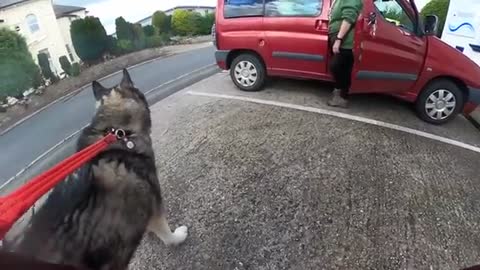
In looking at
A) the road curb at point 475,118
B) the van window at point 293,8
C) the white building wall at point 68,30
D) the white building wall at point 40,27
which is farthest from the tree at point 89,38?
the road curb at point 475,118

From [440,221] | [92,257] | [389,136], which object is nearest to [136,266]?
[92,257]

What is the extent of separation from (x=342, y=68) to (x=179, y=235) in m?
2.99

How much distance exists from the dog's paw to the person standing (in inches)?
113

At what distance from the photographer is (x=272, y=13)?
491cm

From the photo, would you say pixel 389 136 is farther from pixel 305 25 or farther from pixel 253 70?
pixel 253 70

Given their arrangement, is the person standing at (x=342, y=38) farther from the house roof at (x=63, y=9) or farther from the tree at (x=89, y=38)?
the house roof at (x=63, y=9)

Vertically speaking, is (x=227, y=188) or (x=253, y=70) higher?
(x=253, y=70)

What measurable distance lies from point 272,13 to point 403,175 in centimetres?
289

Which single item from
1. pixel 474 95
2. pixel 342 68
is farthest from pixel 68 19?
pixel 474 95

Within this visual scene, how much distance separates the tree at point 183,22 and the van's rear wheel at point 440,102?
3.16 m

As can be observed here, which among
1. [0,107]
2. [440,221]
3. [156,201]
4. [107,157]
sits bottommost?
[440,221]

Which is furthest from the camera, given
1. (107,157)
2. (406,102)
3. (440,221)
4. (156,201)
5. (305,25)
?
(406,102)

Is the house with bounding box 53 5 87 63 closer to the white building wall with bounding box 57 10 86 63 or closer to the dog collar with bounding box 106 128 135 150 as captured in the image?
the white building wall with bounding box 57 10 86 63

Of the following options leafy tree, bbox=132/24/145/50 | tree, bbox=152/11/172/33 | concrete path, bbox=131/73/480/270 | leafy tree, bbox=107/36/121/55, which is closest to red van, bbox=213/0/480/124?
concrete path, bbox=131/73/480/270
